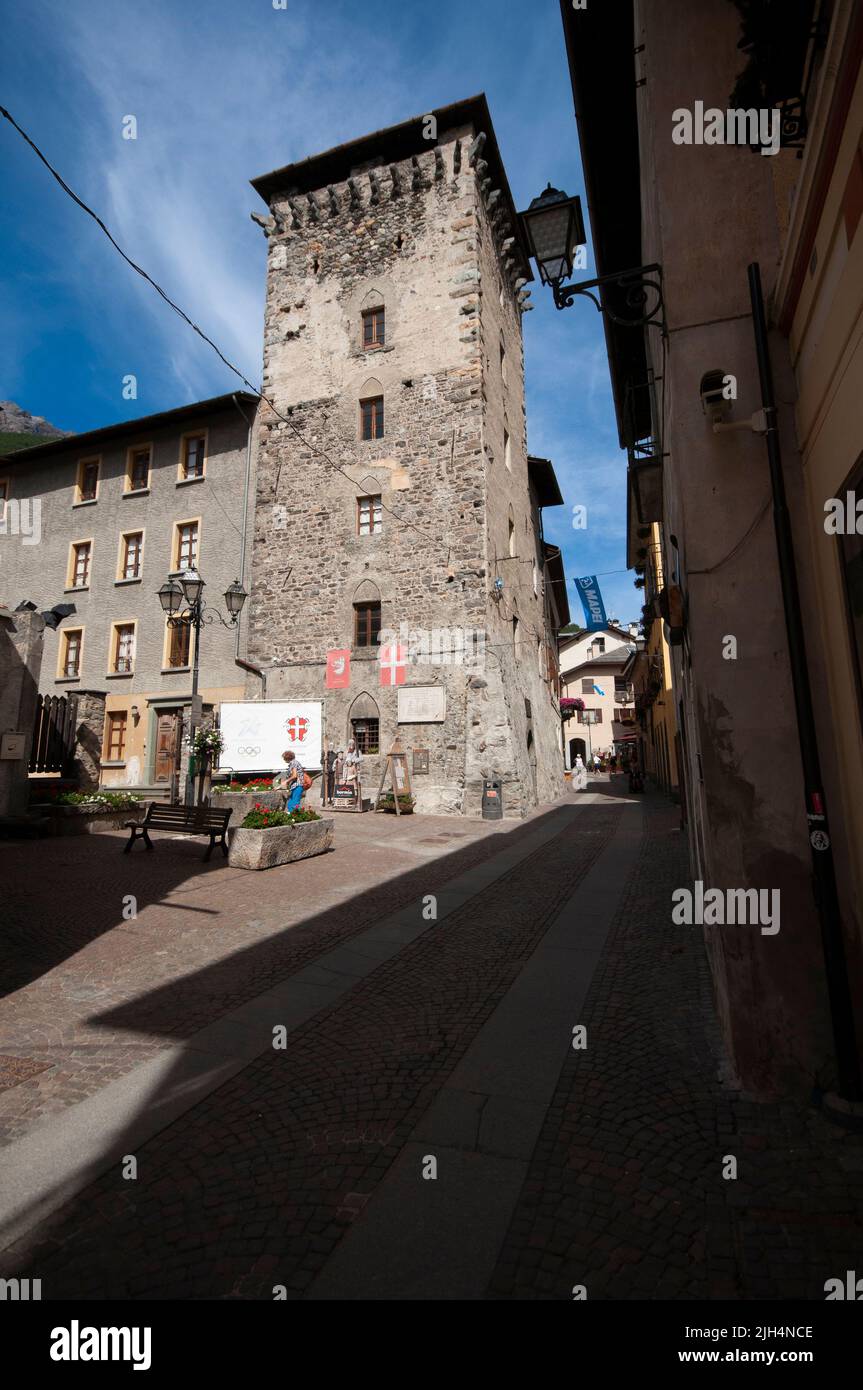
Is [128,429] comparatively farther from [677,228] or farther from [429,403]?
[677,228]

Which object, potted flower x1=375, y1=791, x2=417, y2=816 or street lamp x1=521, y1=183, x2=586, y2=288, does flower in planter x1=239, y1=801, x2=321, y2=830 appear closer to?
potted flower x1=375, y1=791, x2=417, y2=816

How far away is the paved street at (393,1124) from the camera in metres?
2.30

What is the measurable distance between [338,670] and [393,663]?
1.71m

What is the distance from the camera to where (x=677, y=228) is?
4.16m

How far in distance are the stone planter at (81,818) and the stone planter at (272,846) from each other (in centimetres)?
467

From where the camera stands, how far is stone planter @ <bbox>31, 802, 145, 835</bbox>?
40.4 ft

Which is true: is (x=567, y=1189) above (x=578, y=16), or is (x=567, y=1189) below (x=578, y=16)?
below

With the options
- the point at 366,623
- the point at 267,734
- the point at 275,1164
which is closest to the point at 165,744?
the point at 267,734

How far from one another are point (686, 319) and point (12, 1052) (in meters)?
6.16

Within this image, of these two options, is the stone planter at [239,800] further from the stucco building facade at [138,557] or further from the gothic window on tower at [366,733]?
the stucco building facade at [138,557]

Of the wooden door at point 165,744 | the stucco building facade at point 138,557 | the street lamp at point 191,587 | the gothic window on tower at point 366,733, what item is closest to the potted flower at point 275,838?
the street lamp at point 191,587

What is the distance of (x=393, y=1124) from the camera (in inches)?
125

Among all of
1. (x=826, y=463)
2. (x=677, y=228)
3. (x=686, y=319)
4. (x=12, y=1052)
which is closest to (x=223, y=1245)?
(x=12, y=1052)

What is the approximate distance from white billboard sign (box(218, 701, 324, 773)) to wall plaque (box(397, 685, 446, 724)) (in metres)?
→ 2.35
